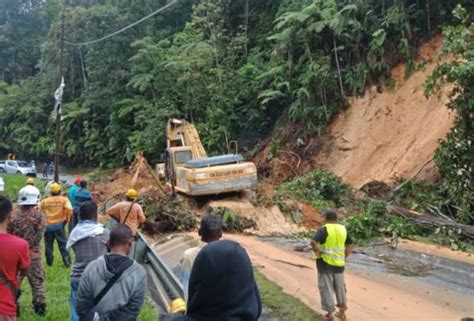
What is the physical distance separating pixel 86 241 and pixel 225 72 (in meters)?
27.8

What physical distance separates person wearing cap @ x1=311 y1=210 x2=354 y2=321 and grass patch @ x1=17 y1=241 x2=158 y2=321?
7.74 ft

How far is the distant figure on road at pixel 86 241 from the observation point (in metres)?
5.64

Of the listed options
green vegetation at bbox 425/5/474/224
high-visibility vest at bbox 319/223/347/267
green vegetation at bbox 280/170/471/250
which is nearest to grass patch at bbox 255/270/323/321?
high-visibility vest at bbox 319/223/347/267

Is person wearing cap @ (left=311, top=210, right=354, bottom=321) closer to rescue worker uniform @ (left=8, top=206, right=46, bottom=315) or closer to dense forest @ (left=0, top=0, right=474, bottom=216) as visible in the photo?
rescue worker uniform @ (left=8, top=206, right=46, bottom=315)

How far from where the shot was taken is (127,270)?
4168 mm

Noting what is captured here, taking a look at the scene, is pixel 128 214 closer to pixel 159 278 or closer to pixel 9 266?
pixel 159 278

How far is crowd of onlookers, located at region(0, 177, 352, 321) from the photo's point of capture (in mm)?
3076

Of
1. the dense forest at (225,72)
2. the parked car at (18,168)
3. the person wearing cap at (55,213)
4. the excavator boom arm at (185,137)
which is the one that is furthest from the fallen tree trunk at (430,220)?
the parked car at (18,168)

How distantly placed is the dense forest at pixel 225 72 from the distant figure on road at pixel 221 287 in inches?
550

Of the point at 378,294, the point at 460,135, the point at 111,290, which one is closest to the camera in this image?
the point at 111,290

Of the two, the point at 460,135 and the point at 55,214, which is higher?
the point at 460,135

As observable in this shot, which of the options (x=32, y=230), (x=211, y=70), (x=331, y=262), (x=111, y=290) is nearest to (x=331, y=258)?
(x=331, y=262)

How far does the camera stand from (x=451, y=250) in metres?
13.9

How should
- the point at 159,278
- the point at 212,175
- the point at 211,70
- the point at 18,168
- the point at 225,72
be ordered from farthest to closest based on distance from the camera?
the point at 18,168
the point at 225,72
the point at 211,70
the point at 212,175
the point at 159,278
